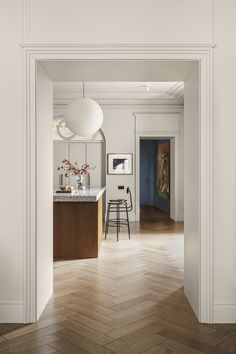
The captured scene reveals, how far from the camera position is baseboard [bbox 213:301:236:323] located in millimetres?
3246

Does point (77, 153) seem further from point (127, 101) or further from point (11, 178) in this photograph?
point (11, 178)

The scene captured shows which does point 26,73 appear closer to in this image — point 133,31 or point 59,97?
point 133,31

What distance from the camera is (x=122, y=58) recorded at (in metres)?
3.25

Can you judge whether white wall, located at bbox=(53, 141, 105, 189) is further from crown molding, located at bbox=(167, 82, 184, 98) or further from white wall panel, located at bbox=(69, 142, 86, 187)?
crown molding, located at bbox=(167, 82, 184, 98)

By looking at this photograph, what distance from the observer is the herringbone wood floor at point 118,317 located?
2832 millimetres

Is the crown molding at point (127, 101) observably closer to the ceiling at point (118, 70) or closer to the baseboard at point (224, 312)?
the ceiling at point (118, 70)

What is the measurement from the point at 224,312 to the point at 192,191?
1088 millimetres

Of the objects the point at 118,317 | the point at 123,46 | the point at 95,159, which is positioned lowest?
the point at 118,317

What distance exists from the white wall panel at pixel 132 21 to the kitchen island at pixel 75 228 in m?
2.86

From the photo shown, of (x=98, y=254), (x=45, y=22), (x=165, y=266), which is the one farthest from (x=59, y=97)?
(x=45, y=22)

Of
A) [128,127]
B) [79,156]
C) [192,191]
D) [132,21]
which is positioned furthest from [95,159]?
[132,21]

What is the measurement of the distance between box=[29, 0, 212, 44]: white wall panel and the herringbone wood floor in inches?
94.4

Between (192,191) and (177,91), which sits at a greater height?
(177,91)

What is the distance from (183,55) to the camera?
3238mm
